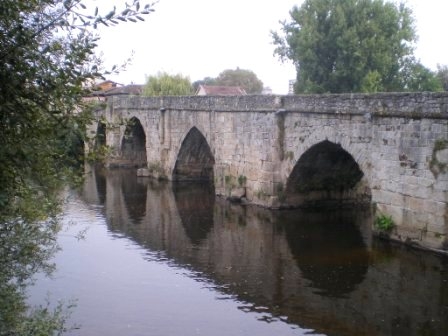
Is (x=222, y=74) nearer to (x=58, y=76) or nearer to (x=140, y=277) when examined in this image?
(x=140, y=277)

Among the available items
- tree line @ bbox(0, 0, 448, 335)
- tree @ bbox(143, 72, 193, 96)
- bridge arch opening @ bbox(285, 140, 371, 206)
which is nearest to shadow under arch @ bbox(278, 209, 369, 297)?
bridge arch opening @ bbox(285, 140, 371, 206)

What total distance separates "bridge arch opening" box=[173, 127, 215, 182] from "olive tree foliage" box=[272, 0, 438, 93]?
32.2ft

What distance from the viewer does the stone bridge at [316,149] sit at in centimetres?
1280

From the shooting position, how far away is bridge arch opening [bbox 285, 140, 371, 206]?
17.8m

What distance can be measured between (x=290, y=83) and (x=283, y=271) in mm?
28285

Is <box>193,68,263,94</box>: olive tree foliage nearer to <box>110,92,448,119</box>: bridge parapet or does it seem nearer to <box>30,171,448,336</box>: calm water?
<box>110,92,448,119</box>: bridge parapet

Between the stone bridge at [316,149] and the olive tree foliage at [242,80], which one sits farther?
the olive tree foliage at [242,80]

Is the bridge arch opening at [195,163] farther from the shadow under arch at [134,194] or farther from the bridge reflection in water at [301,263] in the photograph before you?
the bridge reflection in water at [301,263]

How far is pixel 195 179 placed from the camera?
86.7ft

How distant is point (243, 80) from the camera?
71.9 meters

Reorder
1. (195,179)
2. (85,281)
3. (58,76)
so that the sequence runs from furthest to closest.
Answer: (195,179) < (85,281) < (58,76)

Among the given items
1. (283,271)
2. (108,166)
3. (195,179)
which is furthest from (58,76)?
(108,166)

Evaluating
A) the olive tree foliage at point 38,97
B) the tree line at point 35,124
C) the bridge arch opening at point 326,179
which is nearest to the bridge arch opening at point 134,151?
the bridge arch opening at point 326,179

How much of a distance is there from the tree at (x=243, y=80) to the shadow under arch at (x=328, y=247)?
53982 mm
